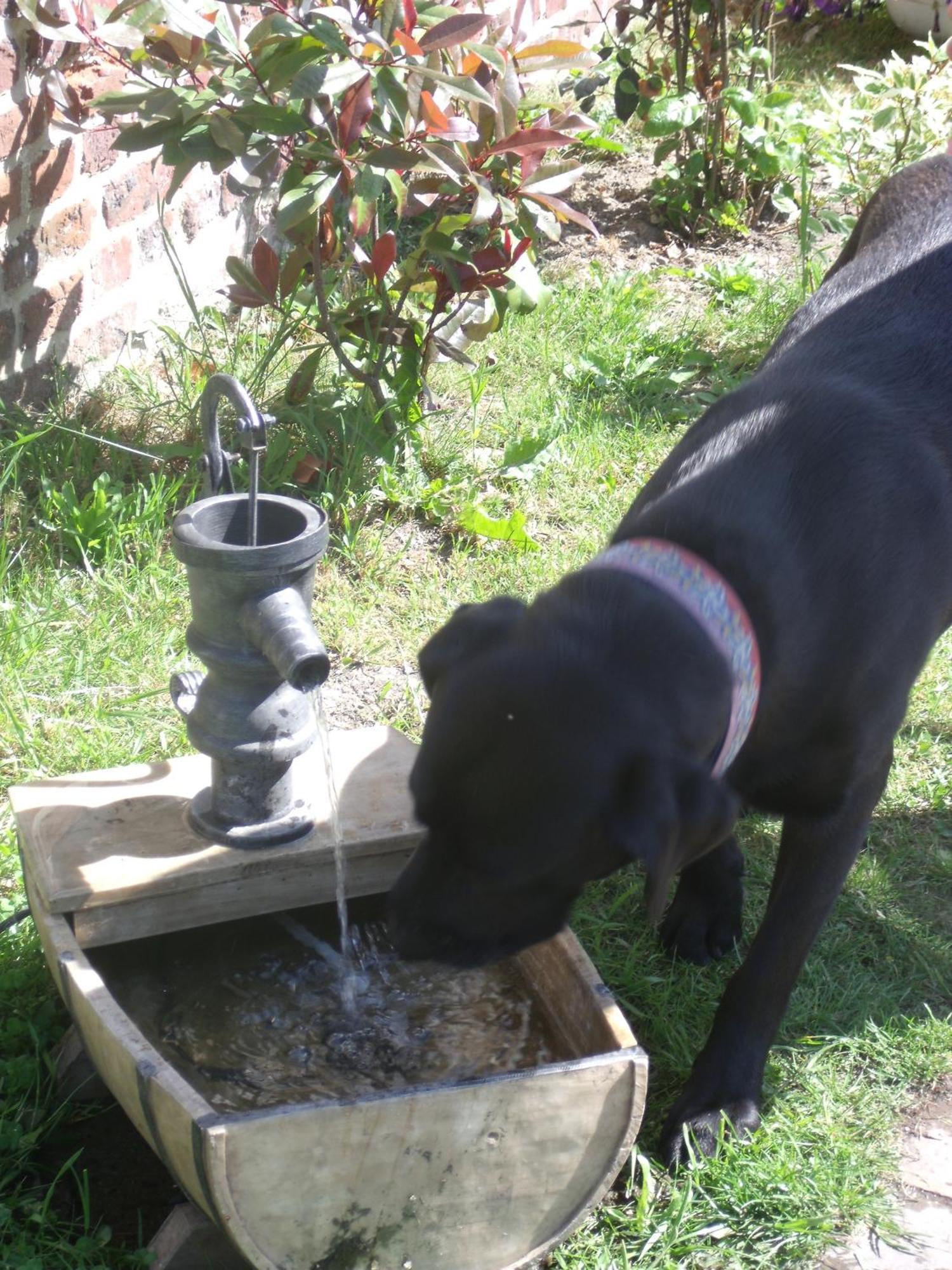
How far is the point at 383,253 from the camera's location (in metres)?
3.38

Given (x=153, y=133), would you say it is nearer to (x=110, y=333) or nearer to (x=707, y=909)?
(x=110, y=333)

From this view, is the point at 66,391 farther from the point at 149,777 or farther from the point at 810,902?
the point at 810,902

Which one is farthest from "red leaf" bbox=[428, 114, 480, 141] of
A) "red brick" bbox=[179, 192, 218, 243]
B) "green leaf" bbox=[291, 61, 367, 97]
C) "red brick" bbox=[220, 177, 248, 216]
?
"red brick" bbox=[220, 177, 248, 216]

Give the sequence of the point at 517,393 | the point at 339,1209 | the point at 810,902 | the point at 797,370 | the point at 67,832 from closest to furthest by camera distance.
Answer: the point at 339,1209 < the point at 67,832 < the point at 810,902 < the point at 797,370 < the point at 517,393

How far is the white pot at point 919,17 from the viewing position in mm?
8125

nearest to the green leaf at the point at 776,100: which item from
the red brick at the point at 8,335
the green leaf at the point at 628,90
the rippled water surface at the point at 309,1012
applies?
the green leaf at the point at 628,90

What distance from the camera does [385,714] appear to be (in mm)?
3170

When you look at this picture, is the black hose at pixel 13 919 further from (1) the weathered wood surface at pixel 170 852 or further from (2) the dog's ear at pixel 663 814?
(2) the dog's ear at pixel 663 814

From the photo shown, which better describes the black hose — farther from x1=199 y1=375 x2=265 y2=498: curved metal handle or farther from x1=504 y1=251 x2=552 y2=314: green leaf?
x1=504 y1=251 x2=552 y2=314: green leaf

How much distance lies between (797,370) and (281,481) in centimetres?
150

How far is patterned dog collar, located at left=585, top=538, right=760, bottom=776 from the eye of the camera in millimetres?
1823

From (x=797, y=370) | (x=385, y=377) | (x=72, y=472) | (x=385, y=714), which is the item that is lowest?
(x=385, y=714)

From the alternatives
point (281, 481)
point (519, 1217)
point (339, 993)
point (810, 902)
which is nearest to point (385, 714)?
point (281, 481)

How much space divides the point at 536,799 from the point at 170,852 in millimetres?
751
